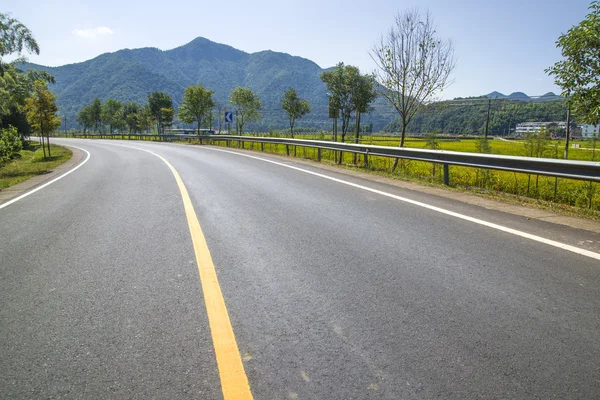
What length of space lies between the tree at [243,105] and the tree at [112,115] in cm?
4660

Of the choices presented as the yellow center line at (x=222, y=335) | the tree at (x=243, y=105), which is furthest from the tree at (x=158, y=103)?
the yellow center line at (x=222, y=335)

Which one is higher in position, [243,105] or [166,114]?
[166,114]

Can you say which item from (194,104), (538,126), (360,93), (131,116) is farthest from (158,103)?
(538,126)

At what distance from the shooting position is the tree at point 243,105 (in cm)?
5247

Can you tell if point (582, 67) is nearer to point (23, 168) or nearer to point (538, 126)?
point (538, 126)

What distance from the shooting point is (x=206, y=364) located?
229 centimetres

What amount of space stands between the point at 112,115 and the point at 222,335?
335ft

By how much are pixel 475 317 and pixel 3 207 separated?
9.13 meters

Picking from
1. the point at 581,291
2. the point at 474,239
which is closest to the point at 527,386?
the point at 581,291

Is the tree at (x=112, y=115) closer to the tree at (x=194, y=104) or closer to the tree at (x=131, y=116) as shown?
the tree at (x=131, y=116)

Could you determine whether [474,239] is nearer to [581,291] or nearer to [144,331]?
[581,291]

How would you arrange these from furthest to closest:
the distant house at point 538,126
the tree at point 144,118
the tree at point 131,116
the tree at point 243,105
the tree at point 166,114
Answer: the tree at point 131,116, the tree at point 144,118, the tree at point 166,114, the tree at point 243,105, the distant house at point 538,126

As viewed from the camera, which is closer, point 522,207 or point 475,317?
point 475,317

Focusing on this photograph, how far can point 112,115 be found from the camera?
9156 centimetres
